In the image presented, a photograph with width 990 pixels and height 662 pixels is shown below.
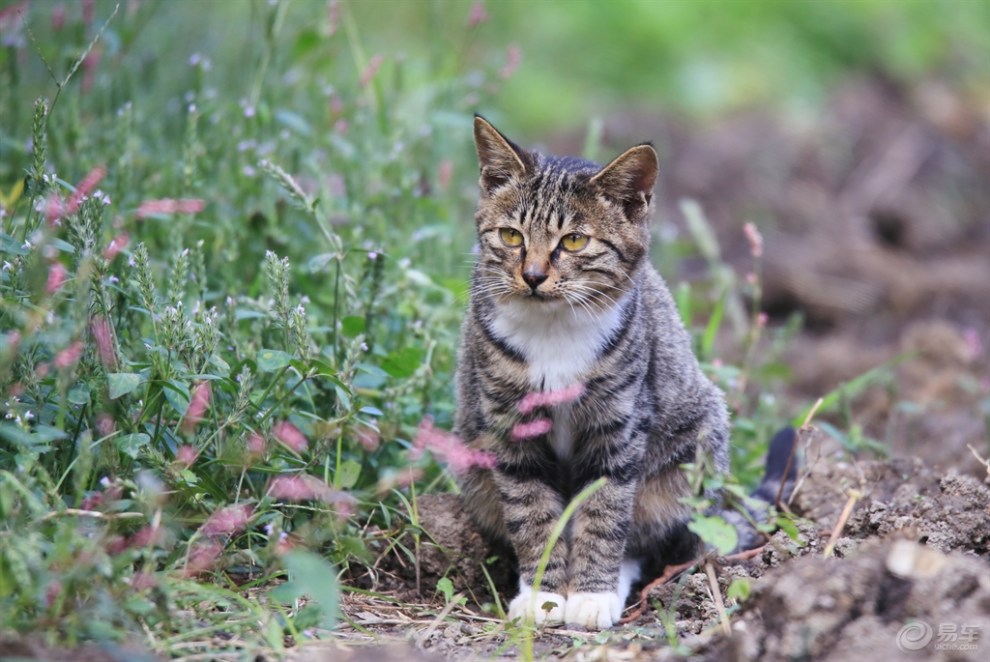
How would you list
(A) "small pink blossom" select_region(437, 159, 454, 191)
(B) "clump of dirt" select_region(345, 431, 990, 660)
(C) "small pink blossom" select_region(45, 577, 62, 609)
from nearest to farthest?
(C) "small pink blossom" select_region(45, 577, 62, 609) < (B) "clump of dirt" select_region(345, 431, 990, 660) < (A) "small pink blossom" select_region(437, 159, 454, 191)

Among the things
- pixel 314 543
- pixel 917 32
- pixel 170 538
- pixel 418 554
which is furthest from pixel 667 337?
pixel 917 32

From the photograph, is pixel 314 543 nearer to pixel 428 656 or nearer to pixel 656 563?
pixel 428 656

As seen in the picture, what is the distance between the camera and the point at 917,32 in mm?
10047

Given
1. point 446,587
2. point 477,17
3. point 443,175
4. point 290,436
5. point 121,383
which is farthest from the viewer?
point 443,175

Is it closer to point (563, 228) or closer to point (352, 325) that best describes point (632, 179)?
point (563, 228)

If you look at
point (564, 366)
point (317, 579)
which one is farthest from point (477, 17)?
point (317, 579)

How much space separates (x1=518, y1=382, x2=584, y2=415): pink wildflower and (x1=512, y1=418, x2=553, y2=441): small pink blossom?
5cm

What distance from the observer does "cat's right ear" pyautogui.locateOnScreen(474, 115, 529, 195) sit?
3.75 metres

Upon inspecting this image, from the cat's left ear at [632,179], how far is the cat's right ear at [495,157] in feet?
0.90

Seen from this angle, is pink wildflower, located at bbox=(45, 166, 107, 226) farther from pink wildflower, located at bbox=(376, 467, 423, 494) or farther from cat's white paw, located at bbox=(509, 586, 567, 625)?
cat's white paw, located at bbox=(509, 586, 567, 625)

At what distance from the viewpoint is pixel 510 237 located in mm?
3734

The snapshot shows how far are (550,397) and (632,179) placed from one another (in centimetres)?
78

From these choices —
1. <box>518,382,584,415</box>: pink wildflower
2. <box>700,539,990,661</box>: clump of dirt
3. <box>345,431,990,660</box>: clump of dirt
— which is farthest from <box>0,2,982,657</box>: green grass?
<box>700,539,990,661</box>: clump of dirt

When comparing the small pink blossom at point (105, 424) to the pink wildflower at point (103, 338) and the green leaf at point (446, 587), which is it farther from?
the green leaf at point (446, 587)
